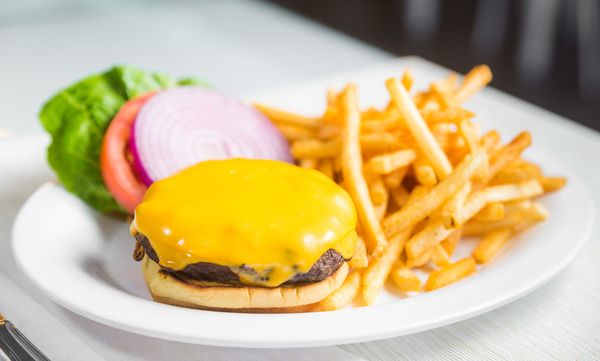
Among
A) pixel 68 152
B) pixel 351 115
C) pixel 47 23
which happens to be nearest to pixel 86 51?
pixel 47 23

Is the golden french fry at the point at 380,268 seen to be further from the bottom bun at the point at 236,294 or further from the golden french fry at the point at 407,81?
the golden french fry at the point at 407,81

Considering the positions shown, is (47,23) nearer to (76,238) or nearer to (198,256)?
(76,238)

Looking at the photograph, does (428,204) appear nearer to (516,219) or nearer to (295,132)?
(516,219)

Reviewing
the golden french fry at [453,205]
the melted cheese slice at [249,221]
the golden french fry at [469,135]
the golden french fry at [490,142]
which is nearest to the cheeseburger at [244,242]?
the melted cheese slice at [249,221]

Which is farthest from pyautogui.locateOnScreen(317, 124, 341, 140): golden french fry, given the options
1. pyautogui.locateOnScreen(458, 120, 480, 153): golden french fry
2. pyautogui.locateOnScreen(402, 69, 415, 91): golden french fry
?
pyautogui.locateOnScreen(458, 120, 480, 153): golden french fry

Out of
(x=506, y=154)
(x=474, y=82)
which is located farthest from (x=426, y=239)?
(x=474, y=82)

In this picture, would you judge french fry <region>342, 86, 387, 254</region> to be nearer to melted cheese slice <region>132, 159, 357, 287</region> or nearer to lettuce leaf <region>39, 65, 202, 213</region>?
melted cheese slice <region>132, 159, 357, 287</region>
